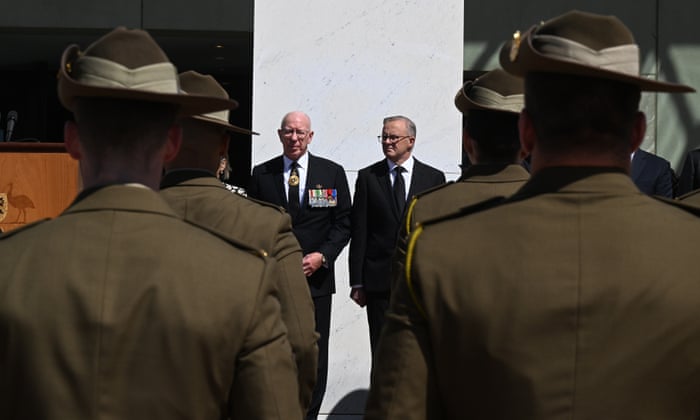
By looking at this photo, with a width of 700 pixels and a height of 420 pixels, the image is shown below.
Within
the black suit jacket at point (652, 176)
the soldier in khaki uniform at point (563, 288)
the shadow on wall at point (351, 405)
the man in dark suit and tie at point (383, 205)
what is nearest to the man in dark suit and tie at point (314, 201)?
the man in dark suit and tie at point (383, 205)

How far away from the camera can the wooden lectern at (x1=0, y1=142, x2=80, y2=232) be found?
6.67 m

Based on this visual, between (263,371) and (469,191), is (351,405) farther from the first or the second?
(263,371)

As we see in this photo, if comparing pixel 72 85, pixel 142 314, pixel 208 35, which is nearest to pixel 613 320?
pixel 142 314

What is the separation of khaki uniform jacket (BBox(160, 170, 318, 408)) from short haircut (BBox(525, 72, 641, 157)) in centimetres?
173

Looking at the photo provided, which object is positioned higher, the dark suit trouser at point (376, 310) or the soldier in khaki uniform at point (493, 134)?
the soldier in khaki uniform at point (493, 134)

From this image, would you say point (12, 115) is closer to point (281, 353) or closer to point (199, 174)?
point (199, 174)

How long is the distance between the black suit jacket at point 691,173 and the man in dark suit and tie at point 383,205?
153 cm

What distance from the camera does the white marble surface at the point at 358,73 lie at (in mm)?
8109

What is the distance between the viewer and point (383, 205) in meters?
7.32

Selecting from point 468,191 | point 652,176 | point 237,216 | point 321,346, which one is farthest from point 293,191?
point 237,216

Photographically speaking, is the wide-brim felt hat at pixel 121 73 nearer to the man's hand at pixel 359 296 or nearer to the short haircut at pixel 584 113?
the short haircut at pixel 584 113

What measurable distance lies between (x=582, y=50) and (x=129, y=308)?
97 cm

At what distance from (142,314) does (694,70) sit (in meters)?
11.4

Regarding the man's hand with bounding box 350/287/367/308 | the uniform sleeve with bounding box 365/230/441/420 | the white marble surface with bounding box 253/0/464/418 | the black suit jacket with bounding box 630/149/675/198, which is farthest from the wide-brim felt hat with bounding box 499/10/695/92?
the white marble surface with bounding box 253/0/464/418
